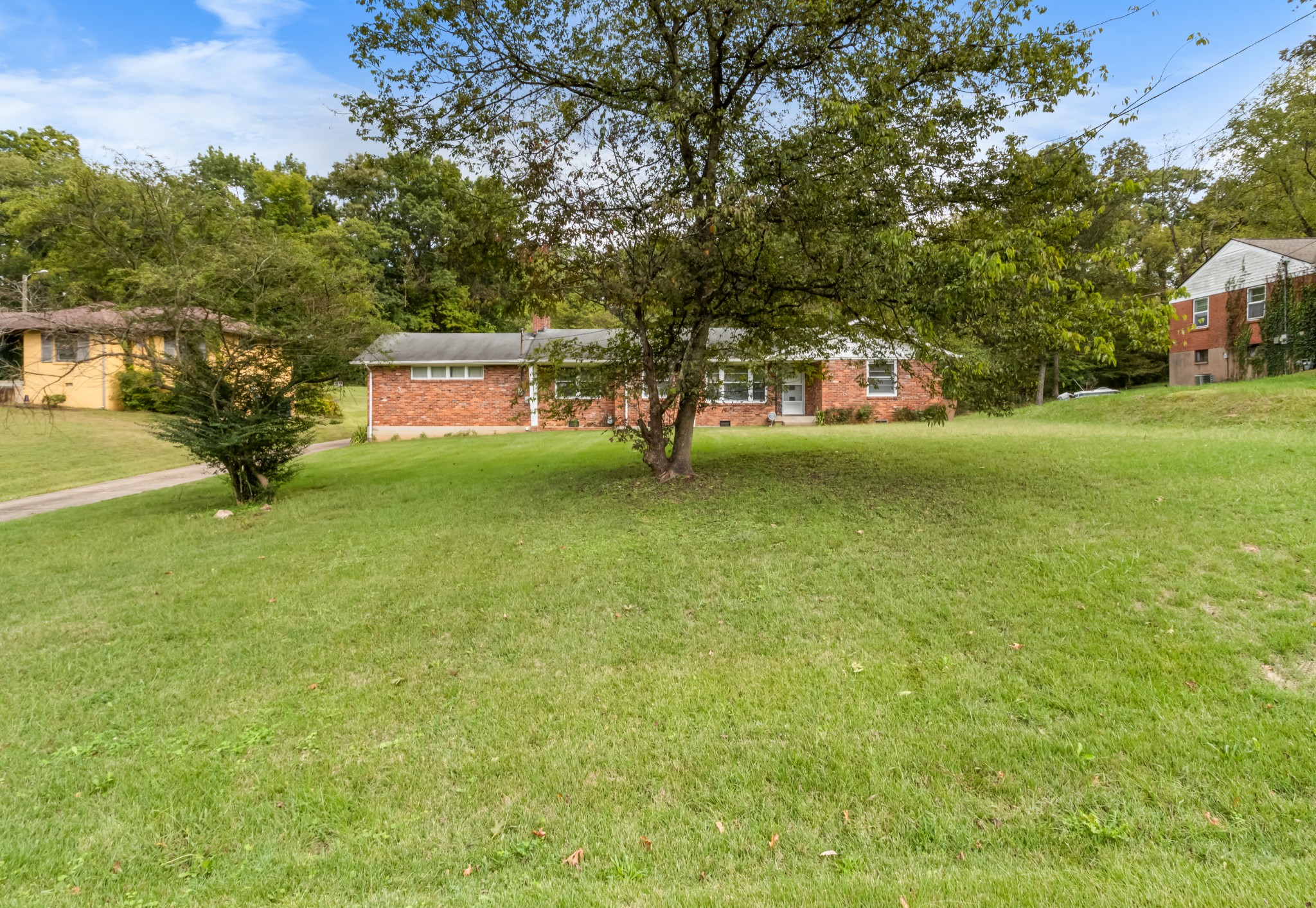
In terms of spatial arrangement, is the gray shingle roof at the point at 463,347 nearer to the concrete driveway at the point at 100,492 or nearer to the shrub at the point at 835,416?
the shrub at the point at 835,416

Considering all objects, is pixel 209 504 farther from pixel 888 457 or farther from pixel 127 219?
pixel 888 457

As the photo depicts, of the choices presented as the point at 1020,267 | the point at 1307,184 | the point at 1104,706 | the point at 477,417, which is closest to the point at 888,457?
the point at 1020,267

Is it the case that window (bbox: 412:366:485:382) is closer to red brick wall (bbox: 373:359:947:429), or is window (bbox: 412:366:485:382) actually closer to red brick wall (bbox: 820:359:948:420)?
red brick wall (bbox: 373:359:947:429)

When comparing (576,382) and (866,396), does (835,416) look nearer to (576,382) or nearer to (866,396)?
(866,396)

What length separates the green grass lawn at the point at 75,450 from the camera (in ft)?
52.7

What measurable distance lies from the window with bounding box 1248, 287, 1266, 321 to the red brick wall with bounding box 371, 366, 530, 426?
85.6 feet

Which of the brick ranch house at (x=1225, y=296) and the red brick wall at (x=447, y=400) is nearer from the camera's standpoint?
the brick ranch house at (x=1225, y=296)

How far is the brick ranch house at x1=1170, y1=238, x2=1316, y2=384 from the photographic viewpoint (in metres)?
22.5

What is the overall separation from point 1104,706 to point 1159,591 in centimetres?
197

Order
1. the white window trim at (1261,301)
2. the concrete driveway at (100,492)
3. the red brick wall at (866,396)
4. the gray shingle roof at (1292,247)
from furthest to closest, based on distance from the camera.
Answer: the red brick wall at (866,396)
the white window trim at (1261,301)
the gray shingle roof at (1292,247)
the concrete driveway at (100,492)

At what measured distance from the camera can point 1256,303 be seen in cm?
2345

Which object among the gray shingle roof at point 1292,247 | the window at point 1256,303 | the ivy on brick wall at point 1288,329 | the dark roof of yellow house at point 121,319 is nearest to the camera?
the dark roof of yellow house at point 121,319

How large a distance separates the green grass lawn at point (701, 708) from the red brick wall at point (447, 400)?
50.9 ft

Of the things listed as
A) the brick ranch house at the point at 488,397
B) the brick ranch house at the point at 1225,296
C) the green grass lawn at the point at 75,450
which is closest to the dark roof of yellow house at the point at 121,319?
the green grass lawn at the point at 75,450
